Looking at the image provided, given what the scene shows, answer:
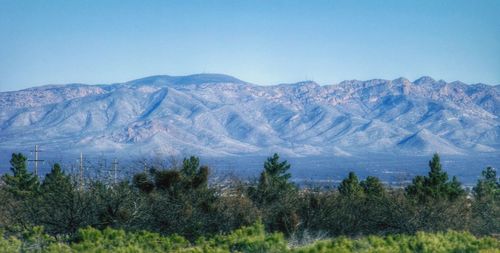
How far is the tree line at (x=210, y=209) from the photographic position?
29.8 meters

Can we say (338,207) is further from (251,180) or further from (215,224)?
(251,180)

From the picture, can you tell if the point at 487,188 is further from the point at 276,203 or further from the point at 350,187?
the point at 276,203

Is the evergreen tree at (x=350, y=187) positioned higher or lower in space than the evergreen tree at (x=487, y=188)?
higher

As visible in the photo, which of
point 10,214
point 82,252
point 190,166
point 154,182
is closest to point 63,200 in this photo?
point 10,214

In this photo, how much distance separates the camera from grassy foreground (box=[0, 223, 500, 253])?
57.2 feet

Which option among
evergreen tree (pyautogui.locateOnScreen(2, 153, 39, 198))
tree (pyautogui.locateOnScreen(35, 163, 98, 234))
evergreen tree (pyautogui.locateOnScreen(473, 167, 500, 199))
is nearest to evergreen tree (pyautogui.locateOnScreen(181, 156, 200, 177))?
tree (pyautogui.locateOnScreen(35, 163, 98, 234))

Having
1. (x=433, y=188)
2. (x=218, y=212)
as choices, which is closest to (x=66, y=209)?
(x=218, y=212)

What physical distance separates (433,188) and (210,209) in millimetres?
17238

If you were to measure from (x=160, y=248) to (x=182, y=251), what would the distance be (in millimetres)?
930

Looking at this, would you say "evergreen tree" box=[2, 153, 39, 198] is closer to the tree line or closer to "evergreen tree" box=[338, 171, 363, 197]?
the tree line

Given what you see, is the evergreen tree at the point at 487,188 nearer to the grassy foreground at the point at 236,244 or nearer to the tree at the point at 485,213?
the tree at the point at 485,213

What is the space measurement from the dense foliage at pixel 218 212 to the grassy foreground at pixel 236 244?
5 cm

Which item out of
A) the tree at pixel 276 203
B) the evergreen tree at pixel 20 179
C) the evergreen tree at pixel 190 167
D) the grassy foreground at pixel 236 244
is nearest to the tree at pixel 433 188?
the tree at pixel 276 203

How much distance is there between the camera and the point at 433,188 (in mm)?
45000
